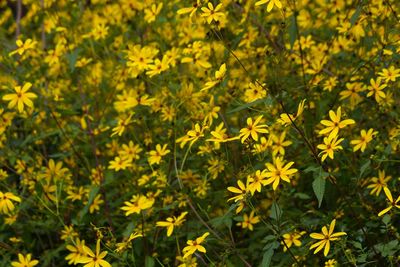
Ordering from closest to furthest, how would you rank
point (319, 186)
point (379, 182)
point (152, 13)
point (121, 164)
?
point (319, 186) → point (379, 182) → point (121, 164) → point (152, 13)

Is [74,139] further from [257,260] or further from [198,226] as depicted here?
[257,260]

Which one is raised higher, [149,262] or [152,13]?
[152,13]

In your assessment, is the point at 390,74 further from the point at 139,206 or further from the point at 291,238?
the point at 139,206

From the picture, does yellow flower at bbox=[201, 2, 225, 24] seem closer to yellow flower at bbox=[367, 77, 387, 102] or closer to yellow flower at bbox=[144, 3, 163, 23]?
yellow flower at bbox=[367, 77, 387, 102]

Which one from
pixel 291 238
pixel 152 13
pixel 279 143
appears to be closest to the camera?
pixel 291 238

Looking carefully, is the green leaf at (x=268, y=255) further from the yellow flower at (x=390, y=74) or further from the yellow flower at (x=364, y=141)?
the yellow flower at (x=390, y=74)

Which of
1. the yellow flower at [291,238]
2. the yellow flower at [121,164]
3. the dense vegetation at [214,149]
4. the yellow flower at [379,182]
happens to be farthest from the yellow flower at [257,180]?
the yellow flower at [121,164]

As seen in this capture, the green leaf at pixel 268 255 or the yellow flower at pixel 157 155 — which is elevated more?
the yellow flower at pixel 157 155

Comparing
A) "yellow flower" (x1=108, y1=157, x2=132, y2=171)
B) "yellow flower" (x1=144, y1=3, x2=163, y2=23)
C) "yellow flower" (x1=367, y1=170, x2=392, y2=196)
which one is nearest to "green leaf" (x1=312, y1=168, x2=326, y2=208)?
"yellow flower" (x1=367, y1=170, x2=392, y2=196)

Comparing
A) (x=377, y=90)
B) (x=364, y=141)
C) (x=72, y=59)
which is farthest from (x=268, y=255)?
(x=72, y=59)

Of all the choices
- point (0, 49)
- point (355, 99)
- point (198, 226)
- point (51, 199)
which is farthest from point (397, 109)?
point (0, 49)

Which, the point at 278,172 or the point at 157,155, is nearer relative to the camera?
the point at 278,172

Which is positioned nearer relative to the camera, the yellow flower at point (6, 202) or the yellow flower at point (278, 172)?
the yellow flower at point (278, 172)

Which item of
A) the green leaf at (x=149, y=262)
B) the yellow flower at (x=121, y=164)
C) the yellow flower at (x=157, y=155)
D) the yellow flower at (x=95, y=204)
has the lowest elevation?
the green leaf at (x=149, y=262)
